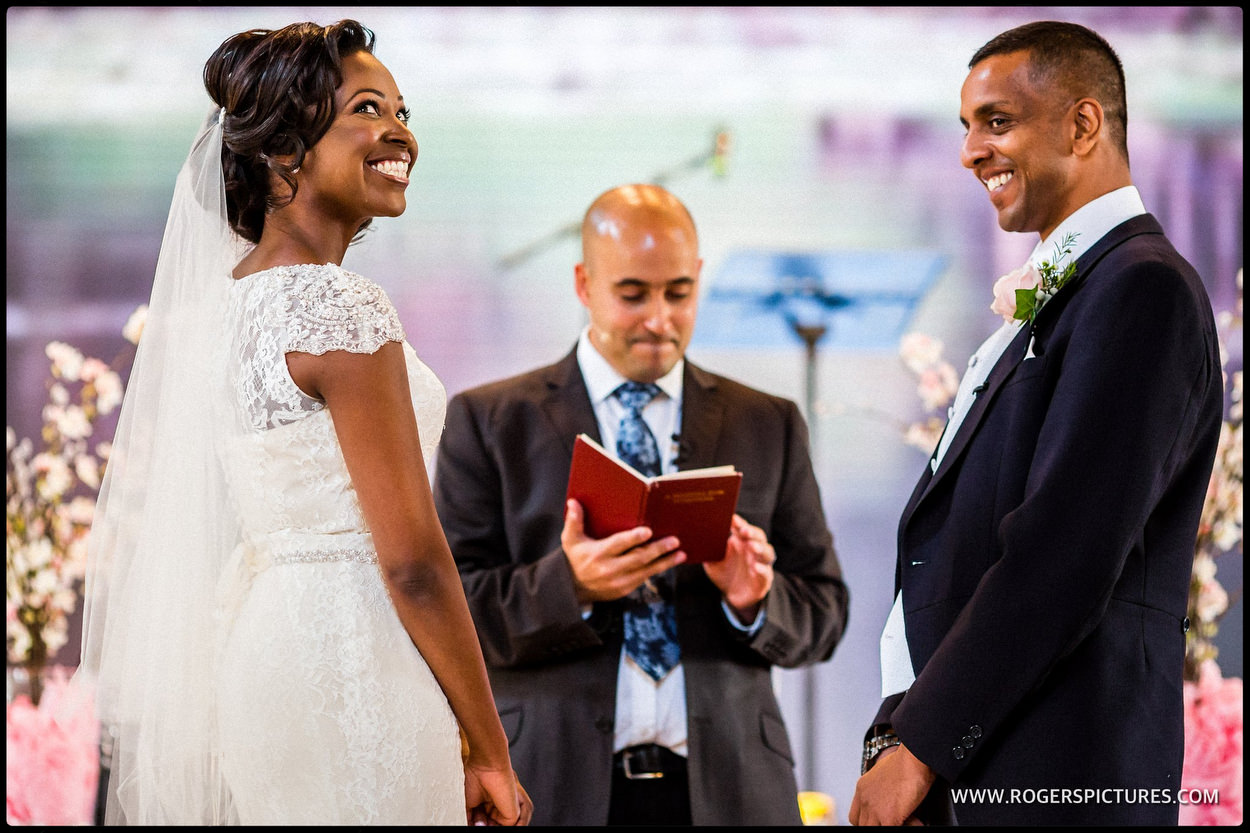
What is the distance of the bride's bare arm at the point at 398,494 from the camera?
1.91 metres

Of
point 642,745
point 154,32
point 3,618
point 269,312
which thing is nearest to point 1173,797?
point 642,745

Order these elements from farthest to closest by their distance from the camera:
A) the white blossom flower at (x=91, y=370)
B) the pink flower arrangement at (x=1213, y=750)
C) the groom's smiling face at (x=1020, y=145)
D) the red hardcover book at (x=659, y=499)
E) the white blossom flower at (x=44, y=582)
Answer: the white blossom flower at (x=91, y=370)
the white blossom flower at (x=44, y=582)
the pink flower arrangement at (x=1213, y=750)
the red hardcover book at (x=659, y=499)
the groom's smiling face at (x=1020, y=145)

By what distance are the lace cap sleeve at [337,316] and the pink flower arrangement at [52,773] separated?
2400mm

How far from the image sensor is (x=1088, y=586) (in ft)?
5.97

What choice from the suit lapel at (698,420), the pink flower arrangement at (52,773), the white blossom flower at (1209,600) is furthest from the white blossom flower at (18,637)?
the white blossom flower at (1209,600)

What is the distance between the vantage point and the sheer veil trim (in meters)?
2.00

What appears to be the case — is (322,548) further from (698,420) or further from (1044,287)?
(698,420)

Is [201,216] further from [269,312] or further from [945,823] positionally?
[945,823]

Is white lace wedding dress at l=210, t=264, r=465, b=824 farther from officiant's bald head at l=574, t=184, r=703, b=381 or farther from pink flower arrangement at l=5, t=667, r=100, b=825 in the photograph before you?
pink flower arrangement at l=5, t=667, r=100, b=825

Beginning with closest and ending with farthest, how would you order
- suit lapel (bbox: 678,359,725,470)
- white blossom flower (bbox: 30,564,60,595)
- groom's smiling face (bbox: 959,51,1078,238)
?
groom's smiling face (bbox: 959,51,1078,238), suit lapel (bbox: 678,359,725,470), white blossom flower (bbox: 30,564,60,595)

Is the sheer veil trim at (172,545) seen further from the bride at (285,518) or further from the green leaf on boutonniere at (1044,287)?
the green leaf on boutonniere at (1044,287)

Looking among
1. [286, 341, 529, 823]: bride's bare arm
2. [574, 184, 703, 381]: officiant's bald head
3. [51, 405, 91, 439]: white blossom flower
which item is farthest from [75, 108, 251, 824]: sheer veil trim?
[51, 405, 91, 439]: white blossom flower

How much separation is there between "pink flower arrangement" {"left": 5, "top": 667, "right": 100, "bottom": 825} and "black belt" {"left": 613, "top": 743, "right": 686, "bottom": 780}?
1.83m

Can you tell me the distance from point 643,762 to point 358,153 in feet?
5.29
